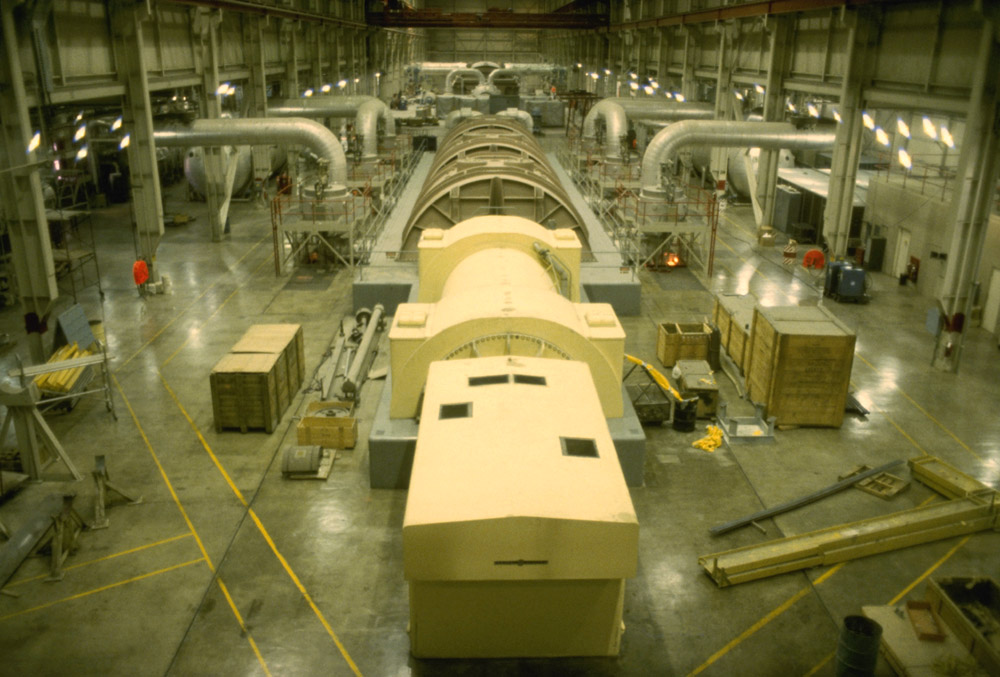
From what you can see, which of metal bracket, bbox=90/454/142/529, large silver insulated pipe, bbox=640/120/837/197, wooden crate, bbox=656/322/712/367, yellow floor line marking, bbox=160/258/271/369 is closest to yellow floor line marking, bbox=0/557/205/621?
metal bracket, bbox=90/454/142/529

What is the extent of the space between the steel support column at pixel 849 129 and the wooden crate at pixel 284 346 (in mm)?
13986

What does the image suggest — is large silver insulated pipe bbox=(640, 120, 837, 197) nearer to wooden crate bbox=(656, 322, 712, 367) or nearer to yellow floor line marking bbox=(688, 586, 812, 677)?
wooden crate bbox=(656, 322, 712, 367)

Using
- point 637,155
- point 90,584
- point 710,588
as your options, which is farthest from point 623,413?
point 637,155

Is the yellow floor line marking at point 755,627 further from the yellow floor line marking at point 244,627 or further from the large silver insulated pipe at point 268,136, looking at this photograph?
the large silver insulated pipe at point 268,136

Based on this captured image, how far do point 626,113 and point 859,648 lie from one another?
84.5 feet

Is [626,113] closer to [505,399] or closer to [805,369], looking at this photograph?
[805,369]

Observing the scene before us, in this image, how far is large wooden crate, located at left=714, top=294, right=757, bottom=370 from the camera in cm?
1476

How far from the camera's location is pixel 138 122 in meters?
17.4

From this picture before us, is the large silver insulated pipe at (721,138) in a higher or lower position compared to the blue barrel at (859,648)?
higher

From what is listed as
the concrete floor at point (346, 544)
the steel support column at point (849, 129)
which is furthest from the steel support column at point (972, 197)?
the steel support column at point (849, 129)

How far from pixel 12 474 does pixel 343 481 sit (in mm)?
4686

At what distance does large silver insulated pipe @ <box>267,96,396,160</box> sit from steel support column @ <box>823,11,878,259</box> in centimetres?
1536

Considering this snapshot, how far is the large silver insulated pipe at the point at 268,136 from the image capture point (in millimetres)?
→ 21391

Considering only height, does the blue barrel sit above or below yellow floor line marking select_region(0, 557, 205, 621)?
above
